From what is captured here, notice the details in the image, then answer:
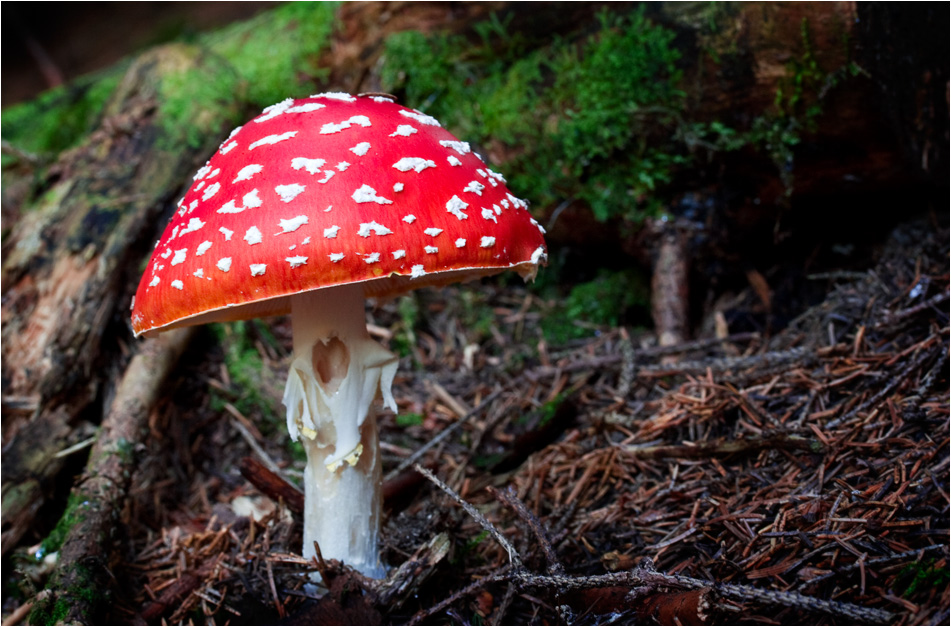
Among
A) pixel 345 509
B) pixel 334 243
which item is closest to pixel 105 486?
pixel 345 509

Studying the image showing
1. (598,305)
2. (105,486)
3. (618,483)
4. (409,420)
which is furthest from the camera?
(598,305)

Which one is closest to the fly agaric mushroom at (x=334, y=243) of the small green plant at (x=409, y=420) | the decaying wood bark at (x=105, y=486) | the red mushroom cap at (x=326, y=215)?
the red mushroom cap at (x=326, y=215)

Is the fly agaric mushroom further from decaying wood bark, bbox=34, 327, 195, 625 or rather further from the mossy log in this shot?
the mossy log

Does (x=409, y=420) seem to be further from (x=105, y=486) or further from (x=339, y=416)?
(x=105, y=486)

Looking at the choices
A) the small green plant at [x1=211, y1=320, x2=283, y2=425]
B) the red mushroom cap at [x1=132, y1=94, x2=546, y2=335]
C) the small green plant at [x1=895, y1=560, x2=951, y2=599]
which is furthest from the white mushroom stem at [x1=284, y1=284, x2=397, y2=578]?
the small green plant at [x1=895, y1=560, x2=951, y2=599]

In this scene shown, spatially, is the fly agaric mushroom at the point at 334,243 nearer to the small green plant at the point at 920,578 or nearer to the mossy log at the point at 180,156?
the mossy log at the point at 180,156
